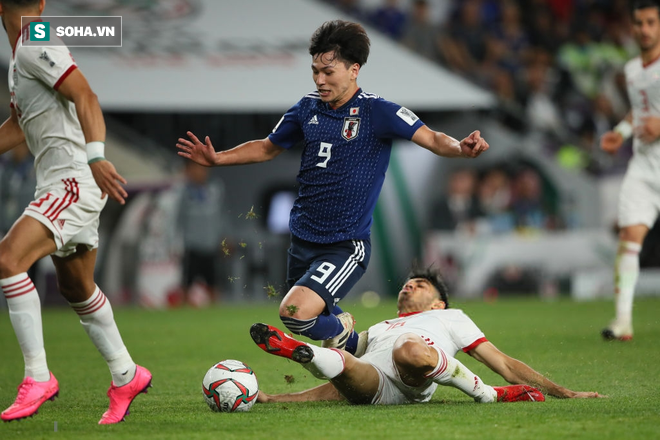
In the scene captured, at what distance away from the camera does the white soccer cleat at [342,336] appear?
5.06 meters

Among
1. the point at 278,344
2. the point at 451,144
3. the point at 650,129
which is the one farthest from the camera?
the point at 650,129

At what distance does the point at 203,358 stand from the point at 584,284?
9.06 m

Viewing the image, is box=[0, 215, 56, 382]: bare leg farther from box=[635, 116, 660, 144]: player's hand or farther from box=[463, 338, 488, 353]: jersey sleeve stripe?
box=[635, 116, 660, 144]: player's hand

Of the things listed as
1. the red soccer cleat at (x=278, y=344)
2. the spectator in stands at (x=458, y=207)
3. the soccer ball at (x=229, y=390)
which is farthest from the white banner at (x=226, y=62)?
the red soccer cleat at (x=278, y=344)

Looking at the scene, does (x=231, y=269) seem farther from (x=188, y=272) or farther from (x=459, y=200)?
(x=459, y=200)

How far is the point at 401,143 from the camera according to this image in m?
16.8

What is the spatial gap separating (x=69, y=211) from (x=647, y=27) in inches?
228

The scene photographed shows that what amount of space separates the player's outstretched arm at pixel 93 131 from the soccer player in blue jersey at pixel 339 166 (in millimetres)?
799

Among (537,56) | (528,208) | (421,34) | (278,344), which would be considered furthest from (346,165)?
(537,56)

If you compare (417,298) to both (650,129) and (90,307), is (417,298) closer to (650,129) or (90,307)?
(90,307)

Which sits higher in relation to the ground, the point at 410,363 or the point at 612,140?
the point at 612,140

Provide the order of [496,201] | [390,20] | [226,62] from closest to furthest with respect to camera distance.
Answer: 1. [496,201]
2. [226,62]
3. [390,20]

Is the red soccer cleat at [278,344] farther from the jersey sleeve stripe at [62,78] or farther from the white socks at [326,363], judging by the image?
the jersey sleeve stripe at [62,78]

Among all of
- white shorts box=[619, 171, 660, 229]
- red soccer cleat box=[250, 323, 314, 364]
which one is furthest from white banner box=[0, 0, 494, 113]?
red soccer cleat box=[250, 323, 314, 364]
